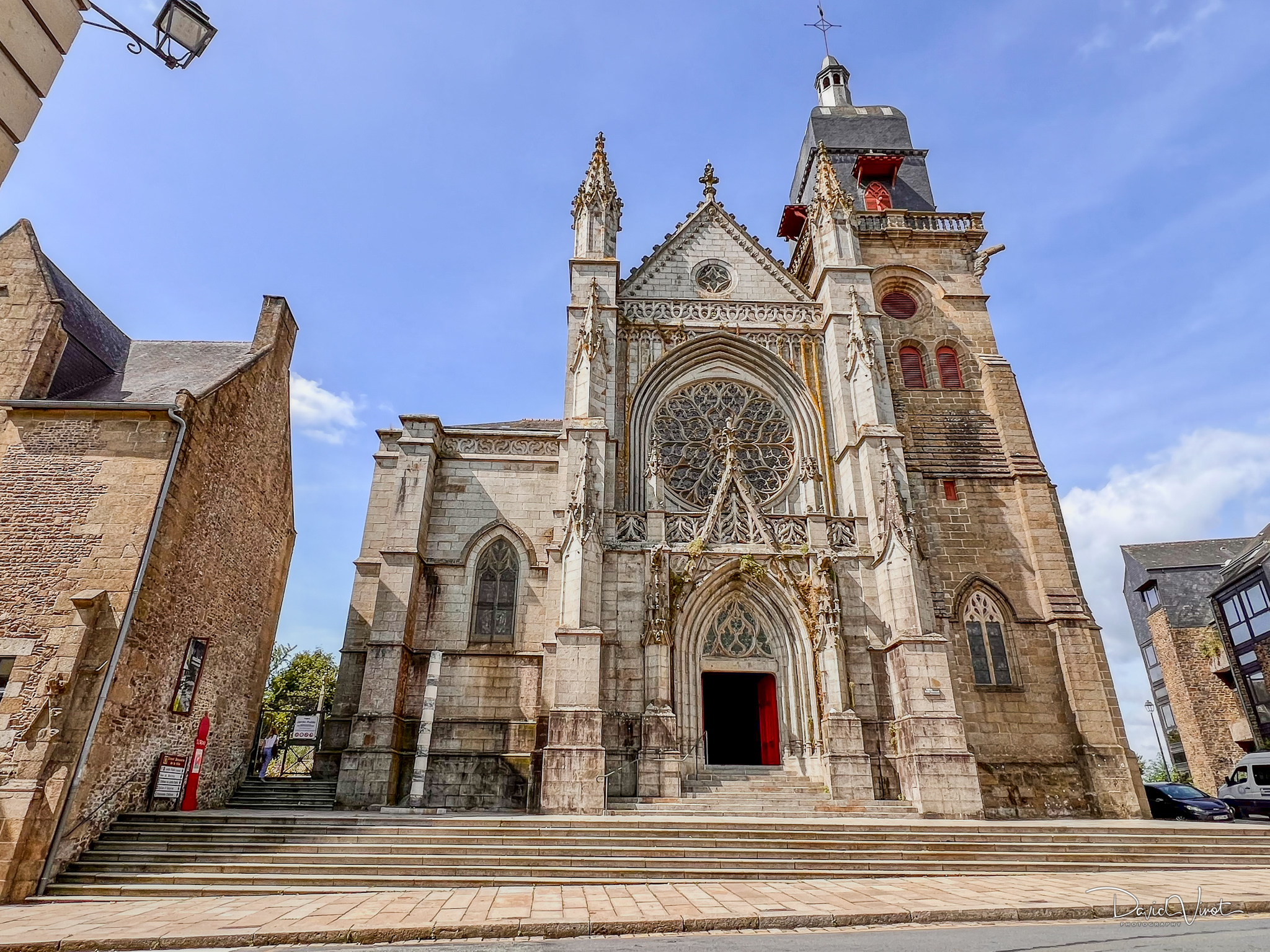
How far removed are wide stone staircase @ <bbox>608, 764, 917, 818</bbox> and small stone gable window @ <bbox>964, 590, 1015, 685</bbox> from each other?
4.29 metres

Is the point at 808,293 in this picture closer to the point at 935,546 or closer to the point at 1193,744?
the point at 935,546

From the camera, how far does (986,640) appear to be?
15430mm

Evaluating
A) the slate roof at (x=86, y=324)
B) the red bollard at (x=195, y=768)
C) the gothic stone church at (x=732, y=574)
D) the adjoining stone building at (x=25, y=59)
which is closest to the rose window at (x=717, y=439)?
the gothic stone church at (x=732, y=574)

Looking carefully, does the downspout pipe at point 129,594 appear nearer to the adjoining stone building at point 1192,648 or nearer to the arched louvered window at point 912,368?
the arched louvered window at point 912,368

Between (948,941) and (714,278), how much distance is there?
54.5 ft

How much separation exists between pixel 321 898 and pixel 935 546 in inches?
549

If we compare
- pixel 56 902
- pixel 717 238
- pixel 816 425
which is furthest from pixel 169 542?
pixel 717 238

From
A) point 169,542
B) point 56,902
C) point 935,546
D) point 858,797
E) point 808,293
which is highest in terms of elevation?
point 808,293

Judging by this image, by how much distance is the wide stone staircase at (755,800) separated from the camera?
11.9 m

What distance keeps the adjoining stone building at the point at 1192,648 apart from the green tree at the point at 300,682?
36.7 meters

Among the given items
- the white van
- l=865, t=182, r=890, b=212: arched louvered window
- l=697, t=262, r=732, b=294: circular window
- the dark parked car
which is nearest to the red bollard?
l=697, t=262, r=732, b=294: circular window

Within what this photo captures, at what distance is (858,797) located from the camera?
1250cm

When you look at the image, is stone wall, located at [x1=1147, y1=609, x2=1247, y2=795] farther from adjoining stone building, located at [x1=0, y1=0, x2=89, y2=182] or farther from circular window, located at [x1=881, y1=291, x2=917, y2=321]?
adjoining stone building, located at [x1=0, y1=0, x2=89, y2=182]

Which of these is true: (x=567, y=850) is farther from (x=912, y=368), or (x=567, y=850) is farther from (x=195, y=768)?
(x=912, y=368)
